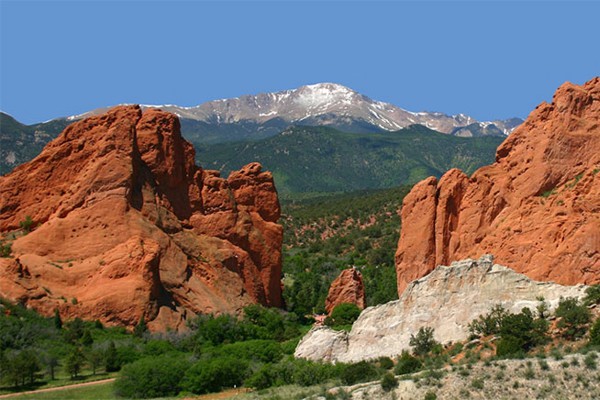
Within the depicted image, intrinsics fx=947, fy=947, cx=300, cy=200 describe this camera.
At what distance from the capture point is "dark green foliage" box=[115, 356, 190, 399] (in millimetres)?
47375

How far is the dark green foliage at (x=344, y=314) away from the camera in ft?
219

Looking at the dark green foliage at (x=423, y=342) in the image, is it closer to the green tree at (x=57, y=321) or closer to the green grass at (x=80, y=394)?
the green grass at (x=80, y=394)

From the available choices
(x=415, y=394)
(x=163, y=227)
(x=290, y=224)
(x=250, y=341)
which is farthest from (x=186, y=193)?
(x=290, y=224)

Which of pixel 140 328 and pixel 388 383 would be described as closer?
pixel 388 383

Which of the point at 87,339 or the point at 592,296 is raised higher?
the point at 592,296

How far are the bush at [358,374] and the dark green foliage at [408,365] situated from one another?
3.52 ft

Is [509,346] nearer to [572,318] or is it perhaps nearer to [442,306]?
[572,318]

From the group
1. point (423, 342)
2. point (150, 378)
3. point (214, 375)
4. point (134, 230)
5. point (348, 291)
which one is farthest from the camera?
point (348, 291)

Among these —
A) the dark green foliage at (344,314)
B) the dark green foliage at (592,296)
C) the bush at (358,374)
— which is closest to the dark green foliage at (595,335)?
the dark green foliage at (592,296)

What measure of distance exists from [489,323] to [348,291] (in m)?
30.2

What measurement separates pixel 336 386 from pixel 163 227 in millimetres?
28651

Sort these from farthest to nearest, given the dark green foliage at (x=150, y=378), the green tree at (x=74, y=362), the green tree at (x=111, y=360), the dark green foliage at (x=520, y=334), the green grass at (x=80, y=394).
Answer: the green tree at (x=111, y=360) < the green tree at (x=74, y=362) < the dark green foliage at (x=150, y=378) < the green grass at (x=80, y=394) < the dark green foliage at (x=520, y=334)

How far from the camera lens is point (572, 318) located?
42.8m

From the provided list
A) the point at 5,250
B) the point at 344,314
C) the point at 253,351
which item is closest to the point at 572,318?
the point at 253,351
